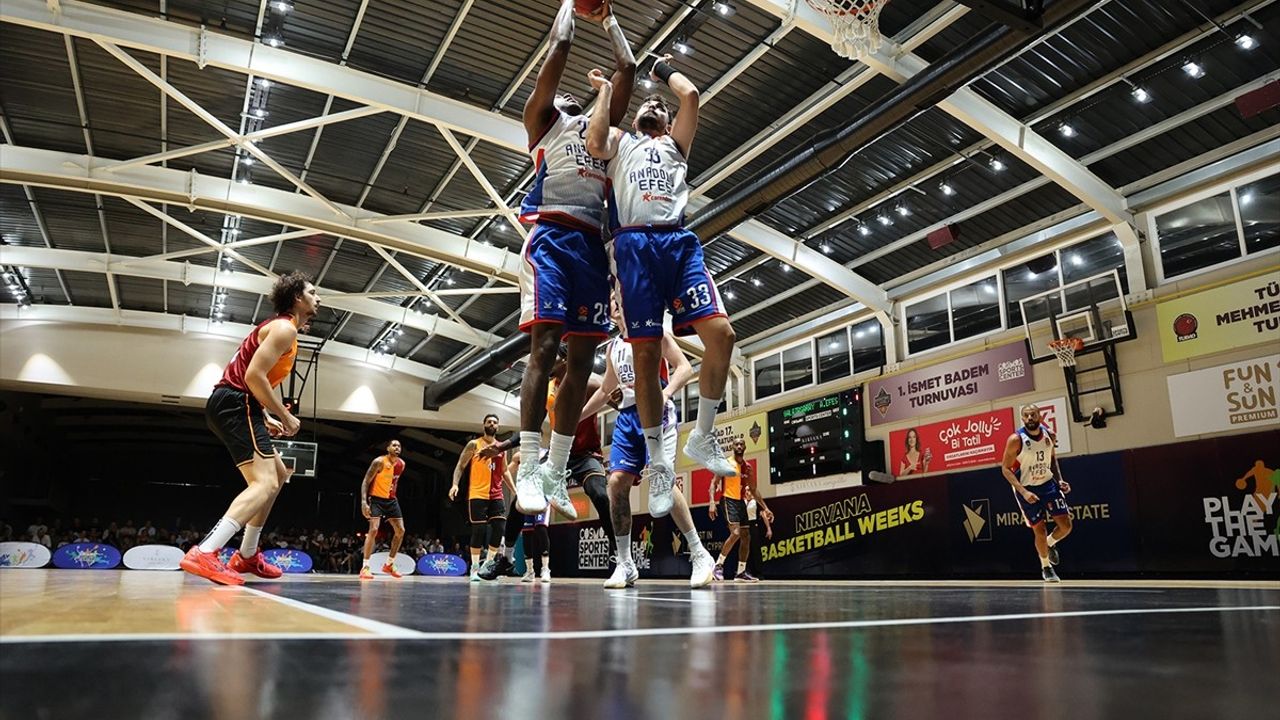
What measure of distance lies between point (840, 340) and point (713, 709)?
1573 cm

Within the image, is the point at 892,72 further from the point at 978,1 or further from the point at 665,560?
the point at 665,560

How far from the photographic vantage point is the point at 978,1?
6961 mm

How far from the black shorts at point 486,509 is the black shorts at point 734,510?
347 centimetres

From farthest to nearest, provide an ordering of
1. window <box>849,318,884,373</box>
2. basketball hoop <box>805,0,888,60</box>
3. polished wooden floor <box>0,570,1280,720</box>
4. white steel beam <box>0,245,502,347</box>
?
1. white steel beam <box>0,245,502,347</box>
2. window <box>849,318,884,373</box>
3. basketball hoop <box>805,0,888,60</box>
4. polished wooden floor <box>0,570,1280,720</box>

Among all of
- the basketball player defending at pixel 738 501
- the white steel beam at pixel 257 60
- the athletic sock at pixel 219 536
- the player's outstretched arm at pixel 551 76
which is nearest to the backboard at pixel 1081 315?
the basketball player defending at pixel 738 501

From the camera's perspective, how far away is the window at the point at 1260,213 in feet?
32.7

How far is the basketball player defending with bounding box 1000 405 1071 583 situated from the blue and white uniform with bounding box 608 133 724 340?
606 cm

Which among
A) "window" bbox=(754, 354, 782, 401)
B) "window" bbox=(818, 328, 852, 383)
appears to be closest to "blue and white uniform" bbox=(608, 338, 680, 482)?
"window" bbox=(818, 328, 852, 383)

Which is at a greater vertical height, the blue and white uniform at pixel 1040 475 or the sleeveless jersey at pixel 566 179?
the sleeveless jersey at pixel 566 179

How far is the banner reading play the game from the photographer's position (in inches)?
484

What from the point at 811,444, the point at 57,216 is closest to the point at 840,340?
the point at 811,444

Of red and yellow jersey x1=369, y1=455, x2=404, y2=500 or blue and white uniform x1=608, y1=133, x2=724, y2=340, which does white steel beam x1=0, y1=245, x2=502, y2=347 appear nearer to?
red and yellow jersey x1=369, y1=455, x2=404, y2=500

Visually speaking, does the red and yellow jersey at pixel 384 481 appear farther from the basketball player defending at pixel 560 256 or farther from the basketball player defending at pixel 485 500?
the basketball player defending at pixel 560 256

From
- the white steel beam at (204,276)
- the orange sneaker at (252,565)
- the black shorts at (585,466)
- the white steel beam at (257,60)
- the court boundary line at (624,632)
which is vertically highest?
the white steel beam at (257,60)
